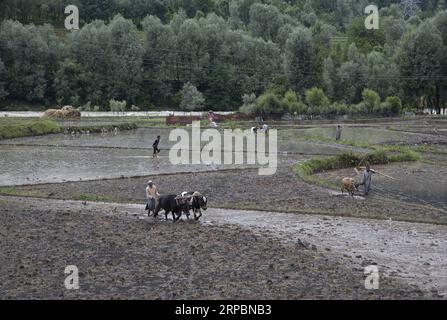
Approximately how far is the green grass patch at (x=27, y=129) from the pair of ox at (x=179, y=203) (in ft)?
124

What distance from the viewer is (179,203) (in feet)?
79.8

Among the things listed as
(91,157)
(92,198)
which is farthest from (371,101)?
(92,198)

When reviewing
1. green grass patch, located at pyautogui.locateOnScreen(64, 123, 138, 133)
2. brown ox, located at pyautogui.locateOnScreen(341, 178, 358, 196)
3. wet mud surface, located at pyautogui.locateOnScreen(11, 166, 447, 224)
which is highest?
green grass patch, located at pyautogui.locateOnScreen(64, 123, 138, 133)

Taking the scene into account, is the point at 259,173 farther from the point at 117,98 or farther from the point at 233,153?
the point at 117,98

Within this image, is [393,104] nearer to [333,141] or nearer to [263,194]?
[333,141]

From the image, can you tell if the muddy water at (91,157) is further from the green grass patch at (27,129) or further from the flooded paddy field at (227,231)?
the green grass patch at (27,129)

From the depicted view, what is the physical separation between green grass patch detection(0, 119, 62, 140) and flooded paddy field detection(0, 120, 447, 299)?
17.4m

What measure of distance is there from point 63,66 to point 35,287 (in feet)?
284

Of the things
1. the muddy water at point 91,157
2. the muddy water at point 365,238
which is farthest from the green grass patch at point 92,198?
the muddy water at point 91,157

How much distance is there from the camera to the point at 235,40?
11200 centimetres

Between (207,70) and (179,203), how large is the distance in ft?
281

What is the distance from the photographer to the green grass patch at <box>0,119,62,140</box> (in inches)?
2334

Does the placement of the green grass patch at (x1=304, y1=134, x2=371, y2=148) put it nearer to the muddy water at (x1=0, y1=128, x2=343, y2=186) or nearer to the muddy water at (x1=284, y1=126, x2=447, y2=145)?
the muddy water at (x1=284, y1=126, x2=447, y2=145)

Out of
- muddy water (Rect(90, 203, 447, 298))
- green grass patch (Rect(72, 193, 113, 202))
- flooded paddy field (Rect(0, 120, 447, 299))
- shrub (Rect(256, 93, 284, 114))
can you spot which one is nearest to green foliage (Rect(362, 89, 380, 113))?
shrub (Rect(256, 93, 284, 114))
